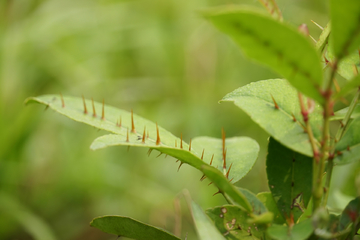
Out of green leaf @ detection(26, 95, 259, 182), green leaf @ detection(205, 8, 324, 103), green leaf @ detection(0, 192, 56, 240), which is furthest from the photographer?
green leaf @ detection(0, 192, 56, 240)

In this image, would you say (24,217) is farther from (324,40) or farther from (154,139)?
(324,40)

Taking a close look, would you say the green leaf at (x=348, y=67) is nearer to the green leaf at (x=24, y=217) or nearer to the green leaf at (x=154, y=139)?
the green leaf at (x=154, y=139)

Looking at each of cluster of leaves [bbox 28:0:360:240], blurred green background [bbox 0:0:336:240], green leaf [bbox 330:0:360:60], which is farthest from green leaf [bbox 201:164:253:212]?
blurred green background [bbox 0:0:336:240]

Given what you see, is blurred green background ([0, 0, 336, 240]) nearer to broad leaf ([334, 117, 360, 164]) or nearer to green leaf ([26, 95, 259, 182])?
green leaf ([26, 95, 259, 182])

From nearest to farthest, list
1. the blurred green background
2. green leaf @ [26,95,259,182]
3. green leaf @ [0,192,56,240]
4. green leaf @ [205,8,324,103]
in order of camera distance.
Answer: green leaf @ [205,8,324,103]
green leaf @ [26,95,259,182]
green leaf @ [0,192,56,240]
the blurred green background

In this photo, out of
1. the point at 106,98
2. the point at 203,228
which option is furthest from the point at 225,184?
the point at 106,98

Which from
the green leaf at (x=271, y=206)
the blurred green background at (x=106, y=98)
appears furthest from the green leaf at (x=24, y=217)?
the green leaf at (x=271, y=206)
